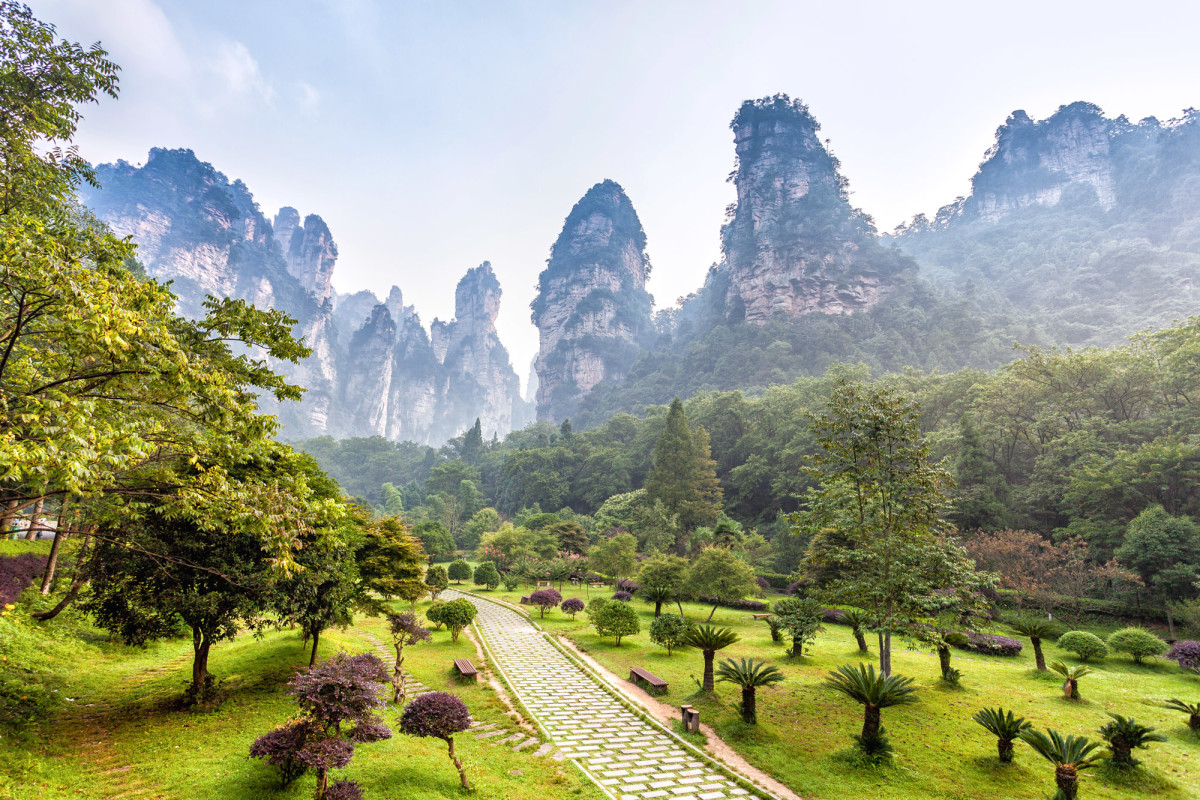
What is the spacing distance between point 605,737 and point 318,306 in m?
156

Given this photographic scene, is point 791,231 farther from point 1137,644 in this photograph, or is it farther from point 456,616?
point 456,616

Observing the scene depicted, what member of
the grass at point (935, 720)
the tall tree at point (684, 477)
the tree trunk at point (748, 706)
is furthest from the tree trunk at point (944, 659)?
the tall tree at point (684, 477)

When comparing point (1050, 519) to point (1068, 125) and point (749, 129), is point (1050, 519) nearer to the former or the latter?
point (749, 129)

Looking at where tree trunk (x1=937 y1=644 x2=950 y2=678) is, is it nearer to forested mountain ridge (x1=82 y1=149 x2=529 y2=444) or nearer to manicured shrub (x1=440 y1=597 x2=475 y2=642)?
manicured shrub (x1=440 y1=597 x2=475 y2=642)

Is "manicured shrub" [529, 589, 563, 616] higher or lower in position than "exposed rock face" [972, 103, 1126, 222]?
lower

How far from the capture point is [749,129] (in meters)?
91.9

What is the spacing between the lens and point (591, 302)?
10962 centimetres

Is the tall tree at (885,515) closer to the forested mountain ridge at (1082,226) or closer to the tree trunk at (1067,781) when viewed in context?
the tree trunk at (1067,781)

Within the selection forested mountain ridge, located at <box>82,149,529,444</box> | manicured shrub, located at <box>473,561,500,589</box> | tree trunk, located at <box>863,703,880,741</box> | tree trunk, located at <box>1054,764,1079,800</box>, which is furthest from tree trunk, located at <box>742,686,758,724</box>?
forested mountain ridge, located at <box>82,149,529,444</box>

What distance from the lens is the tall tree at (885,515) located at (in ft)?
32.2

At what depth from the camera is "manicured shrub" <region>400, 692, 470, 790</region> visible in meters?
6.40

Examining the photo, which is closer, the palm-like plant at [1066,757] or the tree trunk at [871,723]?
the palm-like plant at [1066,757]

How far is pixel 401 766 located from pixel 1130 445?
1321 inches

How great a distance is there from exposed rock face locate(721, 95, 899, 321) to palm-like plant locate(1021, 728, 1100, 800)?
76918 millimetres
